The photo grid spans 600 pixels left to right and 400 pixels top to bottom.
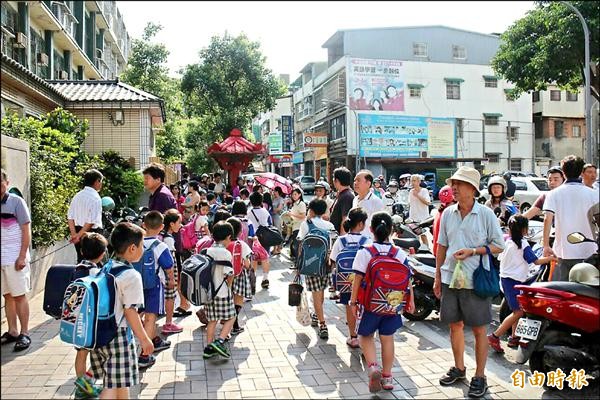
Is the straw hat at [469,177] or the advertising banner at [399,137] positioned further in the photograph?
the advertising banner at [399,137]

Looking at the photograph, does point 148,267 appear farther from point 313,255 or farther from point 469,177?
point 469,177

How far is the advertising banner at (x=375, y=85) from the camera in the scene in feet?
103

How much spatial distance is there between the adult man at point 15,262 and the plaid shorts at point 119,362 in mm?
2015

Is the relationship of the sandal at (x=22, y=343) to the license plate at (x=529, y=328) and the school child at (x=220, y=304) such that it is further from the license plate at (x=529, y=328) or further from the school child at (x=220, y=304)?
the license plate at (x=529, y=328)

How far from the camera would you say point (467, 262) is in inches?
163

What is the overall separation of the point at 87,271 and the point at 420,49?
3460 centimetres

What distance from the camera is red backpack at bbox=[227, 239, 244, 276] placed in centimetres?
532

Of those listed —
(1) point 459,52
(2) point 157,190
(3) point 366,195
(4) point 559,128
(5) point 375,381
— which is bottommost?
(5) point 375,381

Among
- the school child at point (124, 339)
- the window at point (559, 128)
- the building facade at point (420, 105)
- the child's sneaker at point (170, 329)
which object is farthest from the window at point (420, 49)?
the school child at point (124, 339)

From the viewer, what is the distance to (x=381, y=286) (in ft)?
13.6

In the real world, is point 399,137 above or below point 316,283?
above

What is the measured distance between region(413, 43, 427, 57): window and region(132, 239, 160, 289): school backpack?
110ft

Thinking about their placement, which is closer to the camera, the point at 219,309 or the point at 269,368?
the point at 269,368

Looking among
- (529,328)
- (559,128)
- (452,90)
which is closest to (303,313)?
(529,328)
